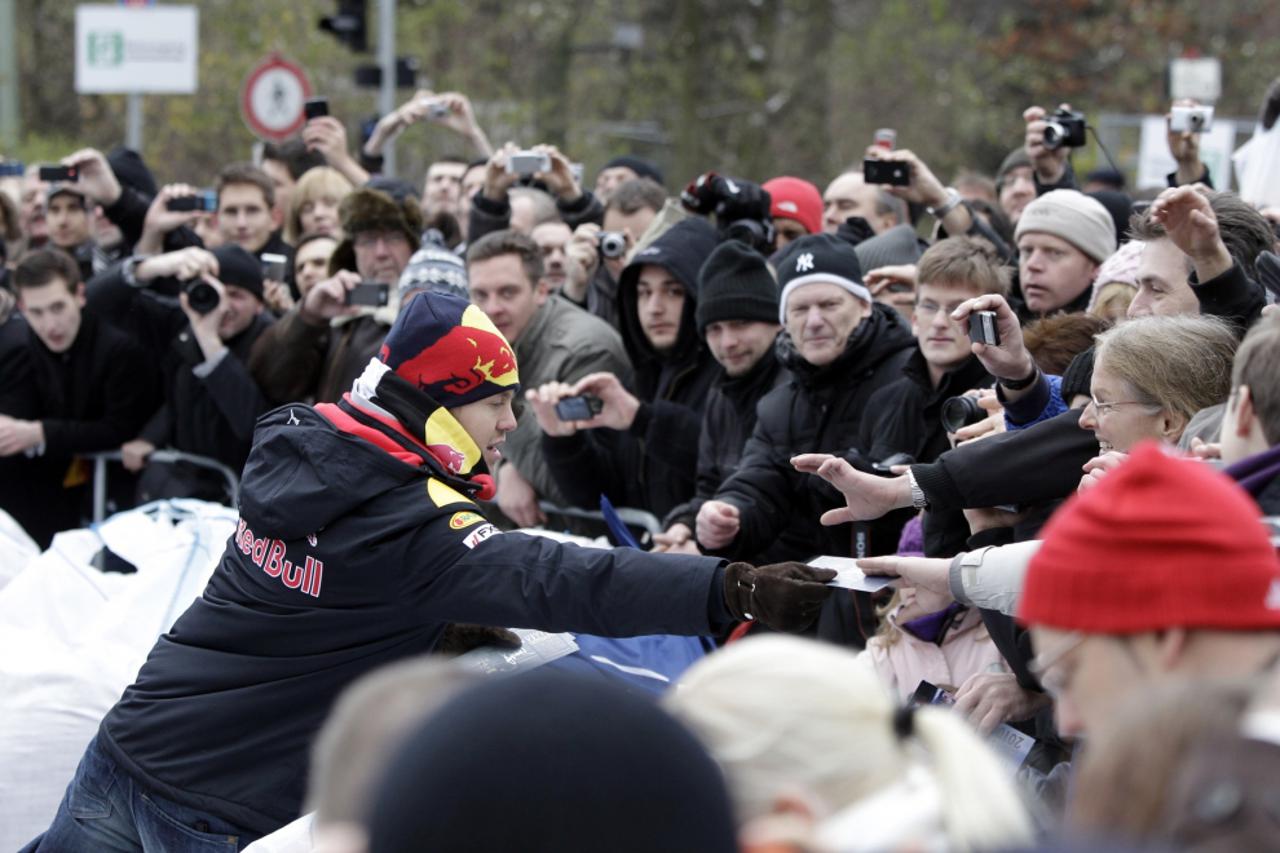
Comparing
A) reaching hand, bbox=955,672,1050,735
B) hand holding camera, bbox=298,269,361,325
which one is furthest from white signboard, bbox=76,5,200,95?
reaching hand, bbox=955,672,1050,735

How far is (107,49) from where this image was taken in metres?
13.5

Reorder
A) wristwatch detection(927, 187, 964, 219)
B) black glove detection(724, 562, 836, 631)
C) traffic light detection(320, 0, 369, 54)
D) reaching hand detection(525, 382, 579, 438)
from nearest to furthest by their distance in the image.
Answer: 1. black glove detection(724, 562, 836, 631)
2. reaching hand detection(525, 382, 579, 438)
3. wristwatch detection(927, 187, 964, 219)
4. traffic light detection(320, 0, 369, 54)

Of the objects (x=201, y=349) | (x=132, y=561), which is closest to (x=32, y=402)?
(x=201, y=349)

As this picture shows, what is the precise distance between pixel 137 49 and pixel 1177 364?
1118cm

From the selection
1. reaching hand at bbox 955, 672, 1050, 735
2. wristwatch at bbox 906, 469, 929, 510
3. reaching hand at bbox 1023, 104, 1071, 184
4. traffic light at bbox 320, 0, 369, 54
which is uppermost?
traffic light at bbox 320, 0, 369, 54

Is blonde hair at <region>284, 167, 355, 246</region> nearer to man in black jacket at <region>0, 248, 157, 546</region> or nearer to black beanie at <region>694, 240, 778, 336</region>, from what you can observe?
man in black jacket at <region>0, 248, 157, 546</region>

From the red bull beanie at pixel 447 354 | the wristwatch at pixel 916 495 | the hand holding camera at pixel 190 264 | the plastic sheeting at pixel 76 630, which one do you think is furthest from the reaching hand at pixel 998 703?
the hand holding camera at pixel 190 264

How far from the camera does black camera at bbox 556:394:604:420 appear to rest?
5836 millimetres

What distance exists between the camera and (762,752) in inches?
77.0

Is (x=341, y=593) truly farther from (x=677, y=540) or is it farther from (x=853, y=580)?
(x=677, y=540)

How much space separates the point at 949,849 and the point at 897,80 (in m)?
23.4

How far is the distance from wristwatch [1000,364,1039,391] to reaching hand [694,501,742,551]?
103 cm

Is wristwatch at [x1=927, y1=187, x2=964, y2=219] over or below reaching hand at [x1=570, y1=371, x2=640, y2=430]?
over

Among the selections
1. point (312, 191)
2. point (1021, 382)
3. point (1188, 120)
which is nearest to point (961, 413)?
point (1021, 382)
